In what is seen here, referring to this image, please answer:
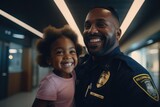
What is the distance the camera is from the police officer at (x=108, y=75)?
114 centimetres

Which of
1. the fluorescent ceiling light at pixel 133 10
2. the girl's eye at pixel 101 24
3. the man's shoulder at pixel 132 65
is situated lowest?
the man's shoulder at pixel 132 65

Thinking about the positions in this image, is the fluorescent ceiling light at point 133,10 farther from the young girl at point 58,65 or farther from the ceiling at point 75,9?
the young girl at point 58,65

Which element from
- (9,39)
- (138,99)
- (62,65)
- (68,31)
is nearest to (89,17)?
(68,31)

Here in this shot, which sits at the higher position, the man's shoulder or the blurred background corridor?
the blurred background corridor

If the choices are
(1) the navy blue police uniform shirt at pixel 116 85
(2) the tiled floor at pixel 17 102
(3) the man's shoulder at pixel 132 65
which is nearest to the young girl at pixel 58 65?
(1) the navy blue police uniform shirt at pixel 116 85

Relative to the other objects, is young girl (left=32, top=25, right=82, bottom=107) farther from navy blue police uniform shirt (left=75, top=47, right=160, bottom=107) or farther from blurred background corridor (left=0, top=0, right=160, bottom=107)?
blurred background corridor (left=0, top=0, right=160, bottom=107)

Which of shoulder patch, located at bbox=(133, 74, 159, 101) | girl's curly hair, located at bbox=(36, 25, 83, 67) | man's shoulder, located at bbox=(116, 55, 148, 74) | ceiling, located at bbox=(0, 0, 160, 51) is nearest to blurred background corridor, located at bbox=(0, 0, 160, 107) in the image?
ceiling, located at bbox=(0, 0, 160, 51)

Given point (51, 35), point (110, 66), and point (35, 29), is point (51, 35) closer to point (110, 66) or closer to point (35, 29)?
point (110, 66)

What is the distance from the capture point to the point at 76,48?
5.89 feet

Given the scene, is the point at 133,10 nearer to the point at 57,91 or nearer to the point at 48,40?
the point at 48,40

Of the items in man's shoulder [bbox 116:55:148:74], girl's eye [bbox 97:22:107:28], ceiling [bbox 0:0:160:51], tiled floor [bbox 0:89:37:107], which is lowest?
tiled floor [bbox 0:89:37:107]

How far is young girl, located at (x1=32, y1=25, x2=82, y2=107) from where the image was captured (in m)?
1.47

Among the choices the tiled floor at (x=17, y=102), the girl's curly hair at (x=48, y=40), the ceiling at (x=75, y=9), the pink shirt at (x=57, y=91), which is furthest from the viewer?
the tiled floor at (x=17, y=102)

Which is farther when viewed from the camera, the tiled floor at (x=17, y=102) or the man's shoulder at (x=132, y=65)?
the tiled floor at (x=17, y=102)
